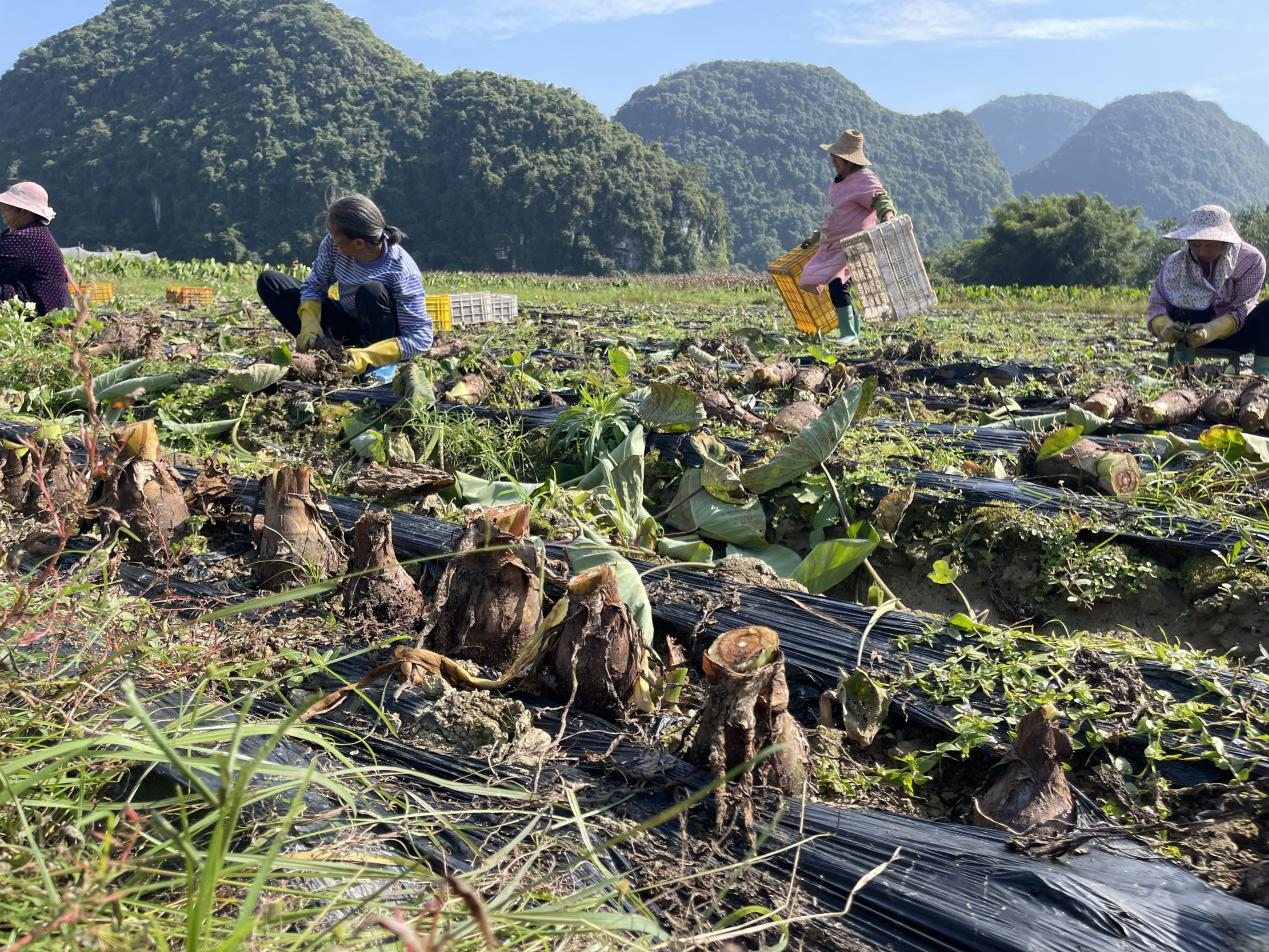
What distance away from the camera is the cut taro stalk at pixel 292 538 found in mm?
2082

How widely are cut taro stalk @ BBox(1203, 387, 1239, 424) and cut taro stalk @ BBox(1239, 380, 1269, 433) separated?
0.03 meters

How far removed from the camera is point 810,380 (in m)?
4.08

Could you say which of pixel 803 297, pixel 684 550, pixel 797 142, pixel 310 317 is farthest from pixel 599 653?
pixel 797 142

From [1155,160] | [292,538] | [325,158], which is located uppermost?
[1155,160]

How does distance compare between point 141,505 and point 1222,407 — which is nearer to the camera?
point 141,505

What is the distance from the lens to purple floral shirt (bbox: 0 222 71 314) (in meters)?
4.96

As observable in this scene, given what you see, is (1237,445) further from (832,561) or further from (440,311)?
(440,311)

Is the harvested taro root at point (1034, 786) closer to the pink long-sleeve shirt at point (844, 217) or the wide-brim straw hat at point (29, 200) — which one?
the wide-brim straw hat at point (29, 200)

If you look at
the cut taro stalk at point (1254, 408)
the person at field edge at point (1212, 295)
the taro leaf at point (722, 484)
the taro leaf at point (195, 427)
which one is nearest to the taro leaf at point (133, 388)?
the taro leaf at point (195, 427)

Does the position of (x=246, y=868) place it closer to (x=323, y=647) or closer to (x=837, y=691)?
(x=323, y=647)

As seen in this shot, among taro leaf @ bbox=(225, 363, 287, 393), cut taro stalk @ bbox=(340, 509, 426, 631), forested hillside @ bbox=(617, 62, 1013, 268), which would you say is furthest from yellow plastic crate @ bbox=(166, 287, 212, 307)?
forested hillside @ bbox=(617, 62, 1013, 268)

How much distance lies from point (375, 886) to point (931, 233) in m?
108

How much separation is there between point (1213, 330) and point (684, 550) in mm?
3960

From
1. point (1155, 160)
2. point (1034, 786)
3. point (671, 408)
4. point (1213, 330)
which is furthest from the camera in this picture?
point (1155, 160)
